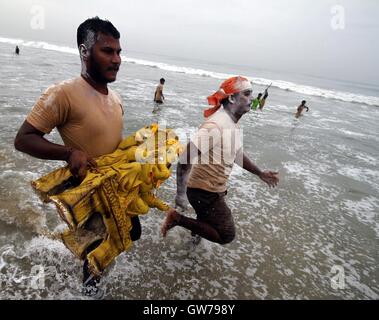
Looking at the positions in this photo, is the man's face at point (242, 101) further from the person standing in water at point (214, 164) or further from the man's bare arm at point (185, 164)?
the man's bare arm at point (185, 164)

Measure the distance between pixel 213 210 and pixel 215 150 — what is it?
2.34 feet

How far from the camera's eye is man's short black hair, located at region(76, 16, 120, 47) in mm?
2146

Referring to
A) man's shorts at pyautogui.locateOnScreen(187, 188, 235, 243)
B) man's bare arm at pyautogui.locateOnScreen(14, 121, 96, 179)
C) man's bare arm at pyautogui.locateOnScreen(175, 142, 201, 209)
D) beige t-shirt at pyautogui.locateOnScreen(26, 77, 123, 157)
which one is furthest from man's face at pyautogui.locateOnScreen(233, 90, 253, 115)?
man's bare arm at pyautogui.locateOnScreen(14, 121, 96, 179)

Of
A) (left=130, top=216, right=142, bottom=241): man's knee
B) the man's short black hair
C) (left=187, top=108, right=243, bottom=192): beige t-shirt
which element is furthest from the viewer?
(left=187, top=108, right=243, bottom=192): beige t-shirt

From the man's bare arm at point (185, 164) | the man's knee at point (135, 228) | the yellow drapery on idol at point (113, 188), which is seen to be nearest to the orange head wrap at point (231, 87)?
the man's bare arm at point (185, 164)

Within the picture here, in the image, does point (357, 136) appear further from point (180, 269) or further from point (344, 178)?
point (180, 269)

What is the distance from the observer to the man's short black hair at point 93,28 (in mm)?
2146

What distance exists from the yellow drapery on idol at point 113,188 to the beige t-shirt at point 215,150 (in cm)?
62

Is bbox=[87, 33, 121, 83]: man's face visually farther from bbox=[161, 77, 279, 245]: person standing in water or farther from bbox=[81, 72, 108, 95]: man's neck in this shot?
bbox=[161, 77, 279, 245]: person standing in water

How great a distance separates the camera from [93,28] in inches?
84.5

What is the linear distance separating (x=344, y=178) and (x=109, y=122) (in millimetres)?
7892

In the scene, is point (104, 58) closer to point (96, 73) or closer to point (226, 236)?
point (96, 73)

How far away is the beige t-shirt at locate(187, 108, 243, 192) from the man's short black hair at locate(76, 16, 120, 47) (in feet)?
4.34
